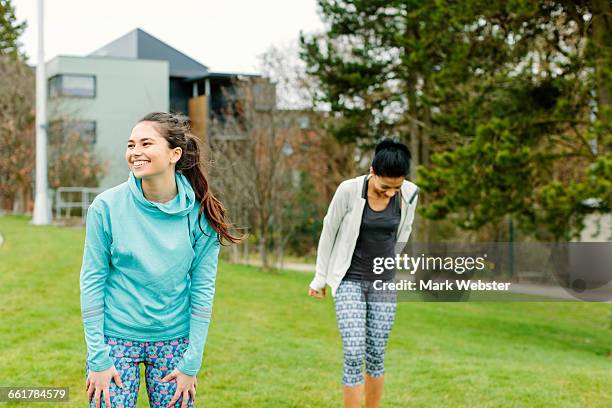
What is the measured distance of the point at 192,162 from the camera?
→ 10.3 feet

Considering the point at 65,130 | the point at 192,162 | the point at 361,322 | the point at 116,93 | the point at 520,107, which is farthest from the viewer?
the point at 116,93

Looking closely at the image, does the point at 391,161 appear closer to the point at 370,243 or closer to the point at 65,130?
the point at 370,243

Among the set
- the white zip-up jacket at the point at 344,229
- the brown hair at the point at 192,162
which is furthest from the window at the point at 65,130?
the brown hair at the point at 192,162

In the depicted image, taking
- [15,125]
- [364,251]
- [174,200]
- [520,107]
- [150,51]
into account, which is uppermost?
[150,51]

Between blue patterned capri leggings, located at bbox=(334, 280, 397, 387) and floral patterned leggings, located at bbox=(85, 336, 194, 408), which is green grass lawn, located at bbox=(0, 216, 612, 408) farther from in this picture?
floral patterned leggings, located at bbox=(85, 336, 194, 408)

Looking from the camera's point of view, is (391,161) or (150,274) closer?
(150,274)

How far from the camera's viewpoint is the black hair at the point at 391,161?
14.6 ft

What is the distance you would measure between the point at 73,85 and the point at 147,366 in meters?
34.1

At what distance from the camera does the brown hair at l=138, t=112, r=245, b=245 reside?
3.01 metres

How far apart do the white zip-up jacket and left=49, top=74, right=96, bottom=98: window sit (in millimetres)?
31452

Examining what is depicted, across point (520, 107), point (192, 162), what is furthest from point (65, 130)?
point (192, 162)

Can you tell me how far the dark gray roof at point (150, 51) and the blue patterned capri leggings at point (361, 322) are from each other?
36003mm

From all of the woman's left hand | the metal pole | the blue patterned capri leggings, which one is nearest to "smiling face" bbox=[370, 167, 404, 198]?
the blue patterned capri leggings

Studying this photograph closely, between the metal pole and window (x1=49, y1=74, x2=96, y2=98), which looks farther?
window (x1=49, y1=74, x2=96, y2=98)
